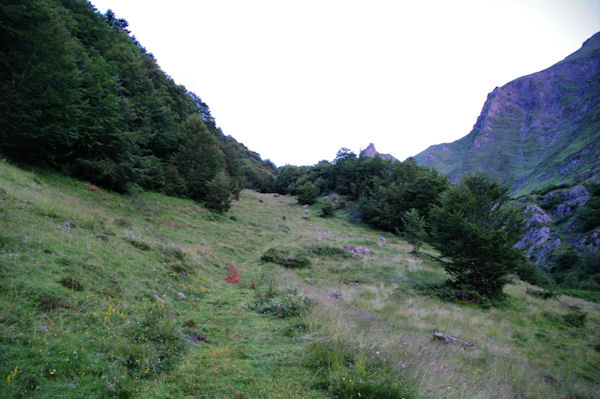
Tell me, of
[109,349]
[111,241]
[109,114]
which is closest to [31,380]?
[109,349]

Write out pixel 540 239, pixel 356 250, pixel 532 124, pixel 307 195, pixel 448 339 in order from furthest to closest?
pixel 532 124 → pixel 307 195 → pixel 540 239 → pixel 356 250 → pixel 448 339

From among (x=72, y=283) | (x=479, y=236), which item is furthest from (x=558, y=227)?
(x=72, y=283)

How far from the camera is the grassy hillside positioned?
3.79 metres

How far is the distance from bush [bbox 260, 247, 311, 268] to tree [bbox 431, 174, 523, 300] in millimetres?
10994

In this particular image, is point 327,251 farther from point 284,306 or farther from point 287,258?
point 284,306

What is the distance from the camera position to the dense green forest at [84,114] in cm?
1531

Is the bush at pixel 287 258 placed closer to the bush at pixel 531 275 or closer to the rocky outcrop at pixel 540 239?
the bush at pixel 531 275

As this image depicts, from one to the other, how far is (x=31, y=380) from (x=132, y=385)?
48.9 inches

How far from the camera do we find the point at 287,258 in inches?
786

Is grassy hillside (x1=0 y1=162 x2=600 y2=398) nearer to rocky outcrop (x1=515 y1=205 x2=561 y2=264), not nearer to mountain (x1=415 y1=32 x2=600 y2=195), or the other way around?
rocky outcrop (x1=515 y1=205 x2=561 y2=264)

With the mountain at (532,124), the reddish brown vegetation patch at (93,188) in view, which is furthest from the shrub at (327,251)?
the mountain at (532,124)

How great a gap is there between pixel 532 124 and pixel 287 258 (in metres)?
214

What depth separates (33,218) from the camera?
8750mm

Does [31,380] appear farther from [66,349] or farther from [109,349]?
[109,349]
